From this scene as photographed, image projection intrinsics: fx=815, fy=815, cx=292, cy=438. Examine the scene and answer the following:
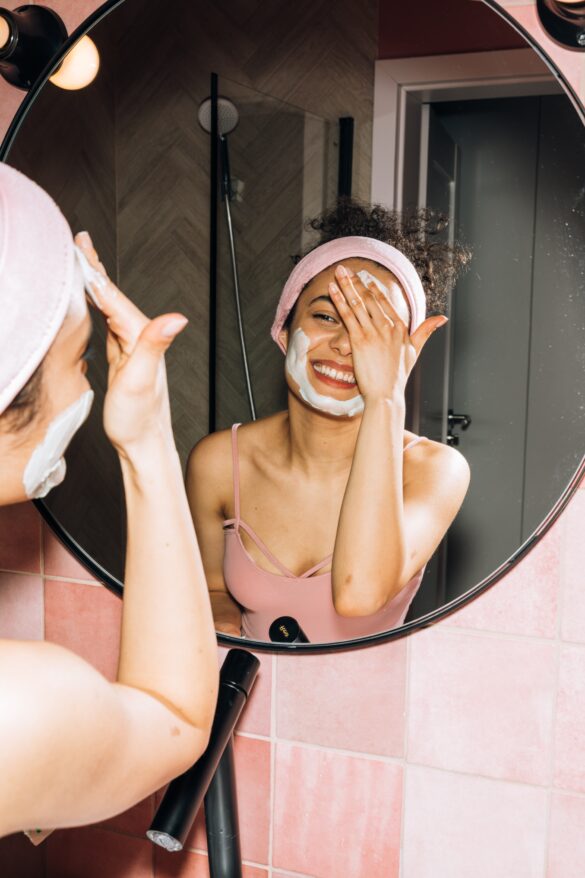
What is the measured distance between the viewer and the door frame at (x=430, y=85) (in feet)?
2.47

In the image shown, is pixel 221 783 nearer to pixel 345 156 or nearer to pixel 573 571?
pixel 573 571

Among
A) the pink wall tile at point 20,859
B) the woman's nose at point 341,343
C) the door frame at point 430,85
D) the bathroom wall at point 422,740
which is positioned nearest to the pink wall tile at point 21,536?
the bathroom wall at point 422,740

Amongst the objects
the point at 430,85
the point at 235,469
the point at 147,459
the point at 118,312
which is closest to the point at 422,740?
the point at 235,469

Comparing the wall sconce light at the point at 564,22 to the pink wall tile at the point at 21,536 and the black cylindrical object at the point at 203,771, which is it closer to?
the black cylindrical object at the point at 203,771

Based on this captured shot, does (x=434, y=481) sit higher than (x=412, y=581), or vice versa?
(x=434, y=481)

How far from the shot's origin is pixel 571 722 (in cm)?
83

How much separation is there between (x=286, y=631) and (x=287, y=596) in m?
0.05

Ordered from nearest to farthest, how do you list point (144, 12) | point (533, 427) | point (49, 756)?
1. point (49, 756)
2. point (533, 427)
3. point (144, 12)

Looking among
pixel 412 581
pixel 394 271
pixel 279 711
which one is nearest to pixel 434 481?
pixel 412 581

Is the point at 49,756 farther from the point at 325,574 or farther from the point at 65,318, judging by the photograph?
the point at 325,574

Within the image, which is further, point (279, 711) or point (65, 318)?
point (279, 711)

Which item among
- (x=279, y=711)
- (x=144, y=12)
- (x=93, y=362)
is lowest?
(x=279, y=711)

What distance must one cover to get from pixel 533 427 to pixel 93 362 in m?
0.41

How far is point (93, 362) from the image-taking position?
0.66 meters
